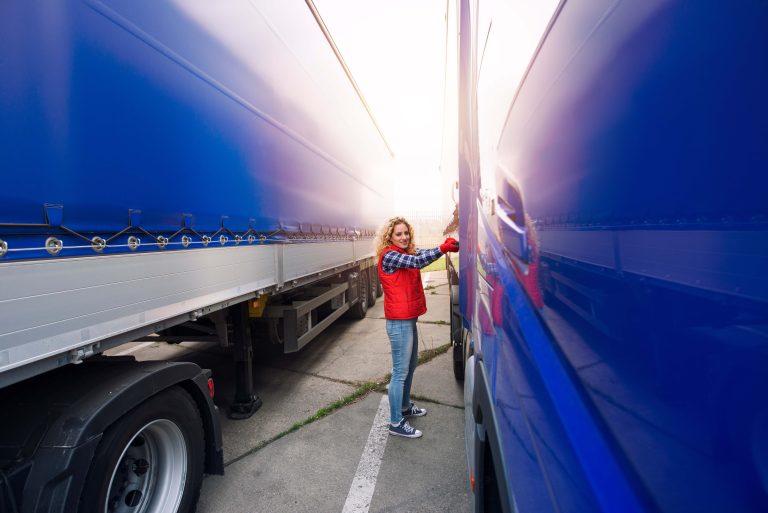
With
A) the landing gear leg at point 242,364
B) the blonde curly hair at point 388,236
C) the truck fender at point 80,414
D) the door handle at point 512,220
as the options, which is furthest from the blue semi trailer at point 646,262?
the landing gear leg at point 242,364

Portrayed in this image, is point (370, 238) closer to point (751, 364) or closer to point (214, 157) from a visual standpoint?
point (214, 157)

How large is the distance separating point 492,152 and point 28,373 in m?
1.76

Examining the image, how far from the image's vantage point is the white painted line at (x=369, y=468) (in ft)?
8.34

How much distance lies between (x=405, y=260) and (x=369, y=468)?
1.49 metres

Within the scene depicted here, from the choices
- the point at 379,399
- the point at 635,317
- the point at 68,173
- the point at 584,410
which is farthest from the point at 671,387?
the point at 379,399

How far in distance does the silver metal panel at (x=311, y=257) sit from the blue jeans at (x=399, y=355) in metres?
1.02

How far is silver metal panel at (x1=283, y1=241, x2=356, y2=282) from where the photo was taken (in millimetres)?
3562

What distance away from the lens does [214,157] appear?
8.61 feet

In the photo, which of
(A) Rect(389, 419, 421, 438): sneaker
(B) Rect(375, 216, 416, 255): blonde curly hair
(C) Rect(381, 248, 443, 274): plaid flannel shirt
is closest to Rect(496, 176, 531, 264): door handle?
(C) Rect(381, 248, 443, 274): plaid flannel shirt

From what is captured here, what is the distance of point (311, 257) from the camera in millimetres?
4152

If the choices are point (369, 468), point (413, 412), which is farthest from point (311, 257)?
point (369, 468)

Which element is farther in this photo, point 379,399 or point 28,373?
point 379,399

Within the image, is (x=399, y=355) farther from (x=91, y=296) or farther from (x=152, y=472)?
(x=91, y=296)

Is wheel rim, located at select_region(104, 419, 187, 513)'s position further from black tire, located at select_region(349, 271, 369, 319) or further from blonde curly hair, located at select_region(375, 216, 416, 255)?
black tire, located at select_region(349, 271, 369, 319)
